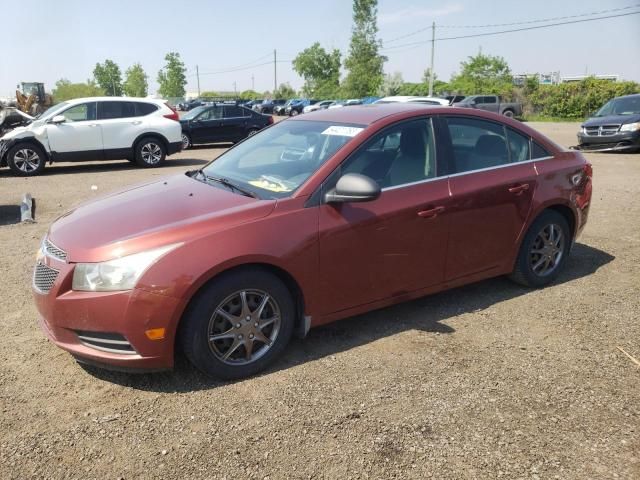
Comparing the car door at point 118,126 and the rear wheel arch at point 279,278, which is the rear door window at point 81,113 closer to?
the car door at point 118,126

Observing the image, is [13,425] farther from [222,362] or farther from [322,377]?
[322,377]

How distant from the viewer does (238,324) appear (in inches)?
126

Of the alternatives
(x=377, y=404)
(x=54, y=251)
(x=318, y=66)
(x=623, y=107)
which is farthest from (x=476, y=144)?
(x=318, y=66)

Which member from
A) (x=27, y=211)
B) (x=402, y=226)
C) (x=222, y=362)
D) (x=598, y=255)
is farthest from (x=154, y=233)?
(x=27, y=211)

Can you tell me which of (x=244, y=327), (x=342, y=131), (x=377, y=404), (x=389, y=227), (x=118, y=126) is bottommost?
(x=377, y=404)

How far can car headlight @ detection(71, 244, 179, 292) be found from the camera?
2906mm

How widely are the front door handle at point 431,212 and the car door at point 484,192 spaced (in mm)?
107

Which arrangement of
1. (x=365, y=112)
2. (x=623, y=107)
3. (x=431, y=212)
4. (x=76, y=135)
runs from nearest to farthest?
(x=431, y=212), (x=365, y=112), (x=76, y=135), (x=623, y=107)

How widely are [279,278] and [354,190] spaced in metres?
0.72

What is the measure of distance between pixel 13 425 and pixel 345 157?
8.14 feet

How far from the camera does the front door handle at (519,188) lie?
4.25 meters

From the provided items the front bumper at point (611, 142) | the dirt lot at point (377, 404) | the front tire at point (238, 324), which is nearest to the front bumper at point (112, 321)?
the front tire at point (238, 324)

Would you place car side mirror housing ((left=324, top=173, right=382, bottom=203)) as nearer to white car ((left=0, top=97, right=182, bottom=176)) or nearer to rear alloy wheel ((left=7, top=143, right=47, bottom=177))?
white car ((left=0, top=97, right=182, bottom=176))

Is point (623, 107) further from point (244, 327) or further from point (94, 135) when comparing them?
point (244, 327)
